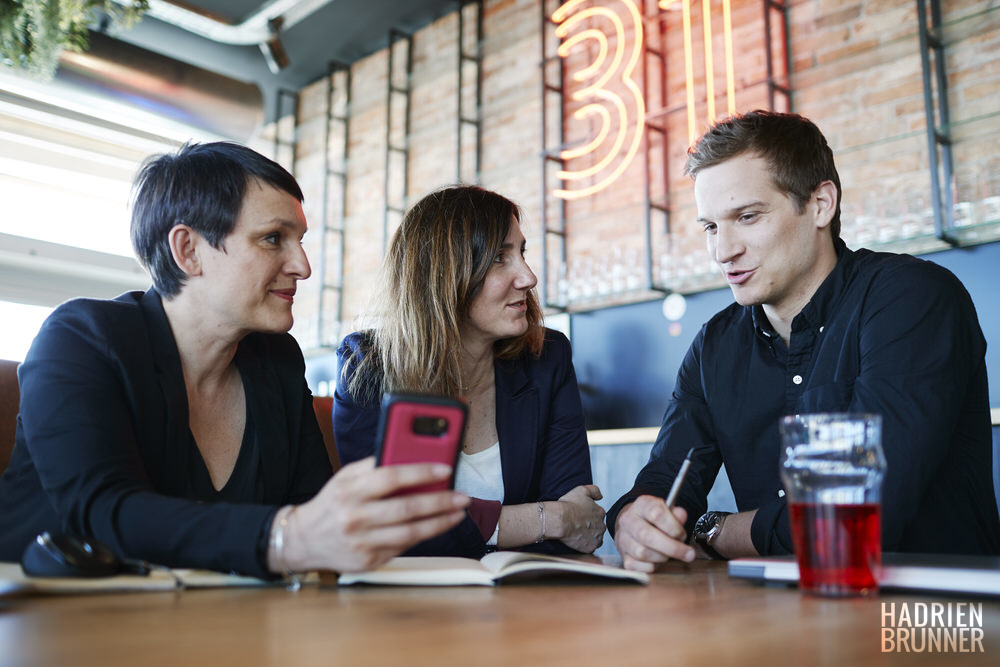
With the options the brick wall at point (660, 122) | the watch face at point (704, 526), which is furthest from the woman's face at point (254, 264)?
the brick wall at point (660, 122)

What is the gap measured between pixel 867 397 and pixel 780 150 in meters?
0.57

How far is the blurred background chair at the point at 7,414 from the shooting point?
1.42 m

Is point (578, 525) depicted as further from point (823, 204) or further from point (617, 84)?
point (617, 84)

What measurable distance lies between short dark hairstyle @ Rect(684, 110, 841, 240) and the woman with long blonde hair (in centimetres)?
49

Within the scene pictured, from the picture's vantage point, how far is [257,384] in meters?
1.39

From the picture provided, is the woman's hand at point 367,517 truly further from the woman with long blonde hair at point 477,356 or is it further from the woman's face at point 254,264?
the woman with long blonde hair at point 477,356

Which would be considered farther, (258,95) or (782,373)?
(258,95)

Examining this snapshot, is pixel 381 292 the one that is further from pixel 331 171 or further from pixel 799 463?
pixel 331 171

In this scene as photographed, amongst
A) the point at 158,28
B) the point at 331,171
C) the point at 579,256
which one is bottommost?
the point at 579,256

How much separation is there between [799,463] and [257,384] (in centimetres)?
92

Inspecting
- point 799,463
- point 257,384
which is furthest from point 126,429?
point 799,463

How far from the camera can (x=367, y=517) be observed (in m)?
0.75

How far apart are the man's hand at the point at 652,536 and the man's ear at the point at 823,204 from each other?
743mm

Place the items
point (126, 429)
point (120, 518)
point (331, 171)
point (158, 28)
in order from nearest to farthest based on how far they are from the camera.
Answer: point (120, 518) → point (126, 429) → point (158, 28) → point (331, 171)
